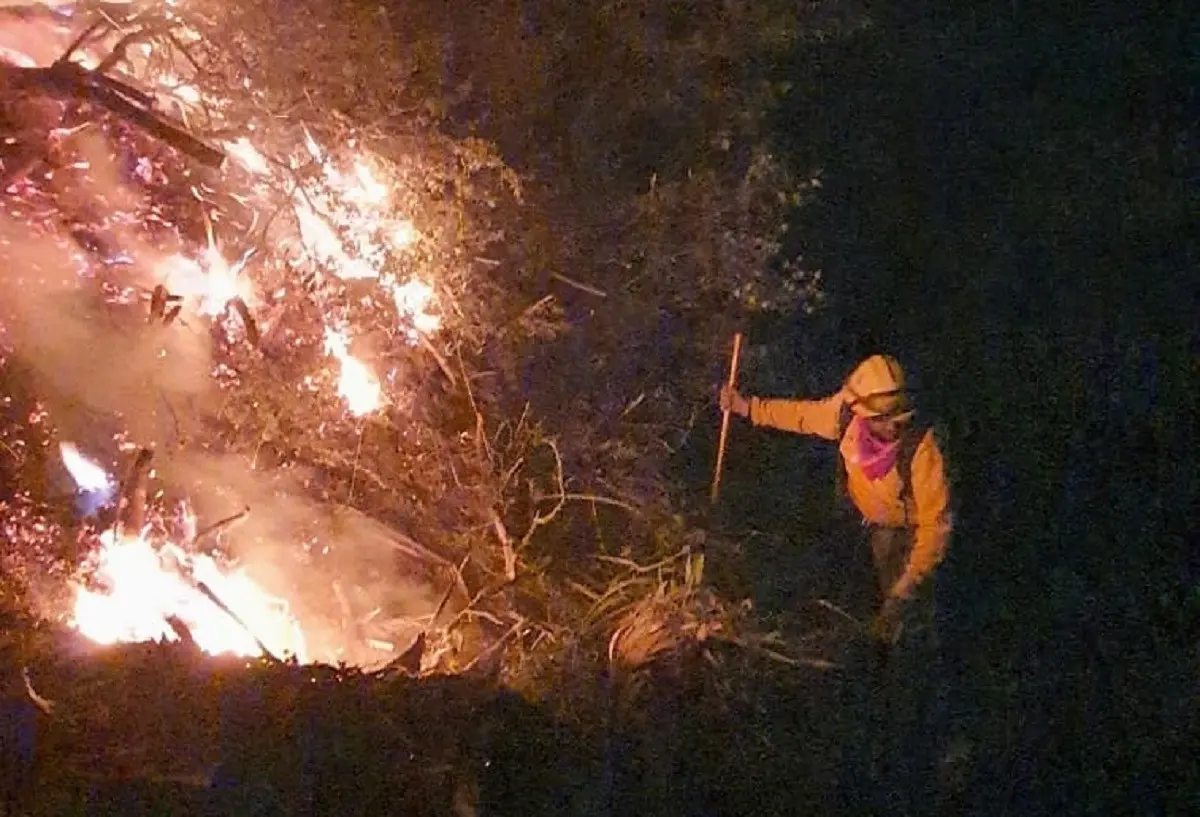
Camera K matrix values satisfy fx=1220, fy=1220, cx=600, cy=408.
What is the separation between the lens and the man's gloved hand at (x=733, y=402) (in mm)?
6145

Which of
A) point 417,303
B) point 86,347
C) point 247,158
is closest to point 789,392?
point 417,303

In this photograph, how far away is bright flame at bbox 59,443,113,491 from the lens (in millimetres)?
5977

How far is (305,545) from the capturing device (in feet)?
20.7

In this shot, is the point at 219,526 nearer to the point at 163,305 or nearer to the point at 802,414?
the point at 163,305

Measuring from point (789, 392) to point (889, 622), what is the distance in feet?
6.81

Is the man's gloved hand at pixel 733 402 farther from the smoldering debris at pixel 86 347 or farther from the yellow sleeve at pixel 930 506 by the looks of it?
the smoldering debris at pixel 86 347

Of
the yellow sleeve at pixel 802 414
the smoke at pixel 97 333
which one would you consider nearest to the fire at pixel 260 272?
the smoke at pixel 97 333

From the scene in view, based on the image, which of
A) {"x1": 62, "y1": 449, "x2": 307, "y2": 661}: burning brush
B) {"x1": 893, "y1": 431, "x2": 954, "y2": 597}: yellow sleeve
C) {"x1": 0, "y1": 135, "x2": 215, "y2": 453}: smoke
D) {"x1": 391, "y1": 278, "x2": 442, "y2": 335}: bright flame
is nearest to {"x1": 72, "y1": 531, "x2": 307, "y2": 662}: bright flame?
{"x1": 62, "y1": 449, "x2": 307, "y2": 661}: burning brush

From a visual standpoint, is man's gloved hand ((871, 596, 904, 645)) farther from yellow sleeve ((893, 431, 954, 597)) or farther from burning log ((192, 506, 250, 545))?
burning log ((192, 506, 250, 545))

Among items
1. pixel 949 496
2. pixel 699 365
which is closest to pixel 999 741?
pixel 949 496

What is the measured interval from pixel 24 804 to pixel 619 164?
13.5 ft

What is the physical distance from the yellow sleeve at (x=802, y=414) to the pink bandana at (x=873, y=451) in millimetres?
210

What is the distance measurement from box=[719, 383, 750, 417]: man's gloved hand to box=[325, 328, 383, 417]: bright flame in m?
1.79

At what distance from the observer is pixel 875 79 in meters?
7.84
